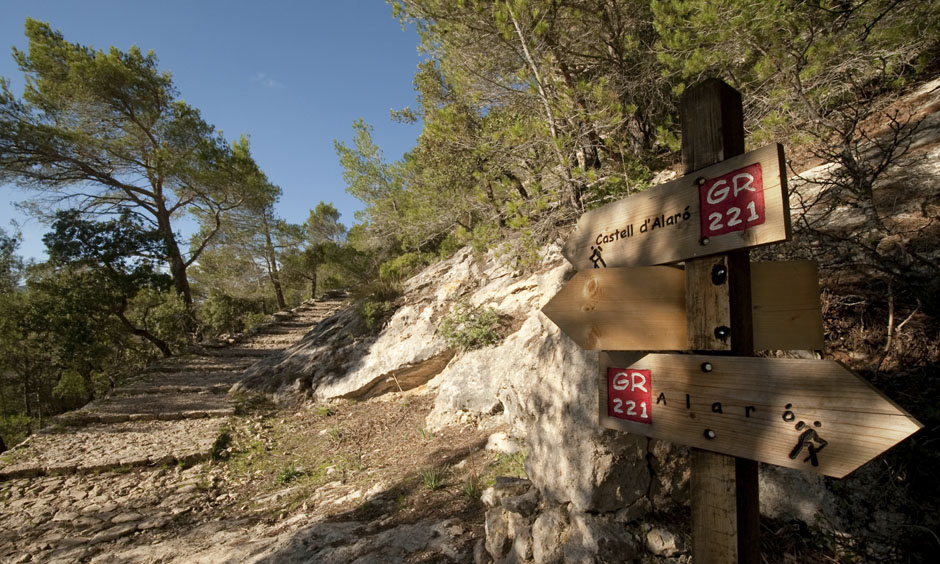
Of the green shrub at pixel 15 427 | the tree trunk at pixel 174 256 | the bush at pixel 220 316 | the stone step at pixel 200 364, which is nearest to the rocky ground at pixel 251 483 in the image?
the stone step at pixel 200 364

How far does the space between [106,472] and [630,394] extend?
22.4ft

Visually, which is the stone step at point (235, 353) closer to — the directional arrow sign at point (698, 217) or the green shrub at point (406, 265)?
the green shrub at point (406, 265)

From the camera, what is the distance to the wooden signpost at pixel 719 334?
0.90m

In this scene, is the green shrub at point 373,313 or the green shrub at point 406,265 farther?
the green shrub at point 406,265

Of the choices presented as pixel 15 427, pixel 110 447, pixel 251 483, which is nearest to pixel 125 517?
pixel 251 483

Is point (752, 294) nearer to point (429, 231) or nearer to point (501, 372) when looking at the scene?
point (501, 372)

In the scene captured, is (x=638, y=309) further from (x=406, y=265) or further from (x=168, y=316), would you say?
(x=168, y=316)

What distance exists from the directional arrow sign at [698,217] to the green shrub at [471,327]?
4.45m

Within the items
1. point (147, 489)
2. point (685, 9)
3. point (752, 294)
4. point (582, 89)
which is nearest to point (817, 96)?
point (685, 9)

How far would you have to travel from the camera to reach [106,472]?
4.90 meters

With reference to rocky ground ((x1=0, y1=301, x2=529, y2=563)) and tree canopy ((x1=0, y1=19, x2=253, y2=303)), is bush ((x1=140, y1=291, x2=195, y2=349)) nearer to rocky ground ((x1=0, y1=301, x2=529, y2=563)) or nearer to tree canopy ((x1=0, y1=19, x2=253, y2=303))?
tree canopy ((x1=0, y1=19, x2=253, y2=303))

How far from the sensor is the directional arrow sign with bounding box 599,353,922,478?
82cm

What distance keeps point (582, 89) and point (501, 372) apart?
11.8 feet

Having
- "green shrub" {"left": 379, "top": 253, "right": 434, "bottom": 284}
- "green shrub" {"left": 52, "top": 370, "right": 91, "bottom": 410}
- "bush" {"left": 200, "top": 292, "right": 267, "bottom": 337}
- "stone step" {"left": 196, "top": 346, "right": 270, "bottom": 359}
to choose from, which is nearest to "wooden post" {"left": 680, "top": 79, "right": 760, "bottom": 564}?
"green shrub" {"left": 379, "top": 253, "right": 434, "bottom": 284}
